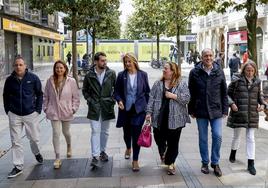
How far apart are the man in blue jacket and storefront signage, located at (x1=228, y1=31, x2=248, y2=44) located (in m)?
30.9

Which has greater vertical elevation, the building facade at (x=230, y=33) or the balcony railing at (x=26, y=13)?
the balcony railing at (x=26, y=13)

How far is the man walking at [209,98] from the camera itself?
6.08 meters

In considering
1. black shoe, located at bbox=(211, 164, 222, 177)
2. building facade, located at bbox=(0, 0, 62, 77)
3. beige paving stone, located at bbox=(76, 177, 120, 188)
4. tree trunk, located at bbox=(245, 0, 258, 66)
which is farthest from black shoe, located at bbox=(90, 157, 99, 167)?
building facade, located at bbox=(0, 0, 62, 77)

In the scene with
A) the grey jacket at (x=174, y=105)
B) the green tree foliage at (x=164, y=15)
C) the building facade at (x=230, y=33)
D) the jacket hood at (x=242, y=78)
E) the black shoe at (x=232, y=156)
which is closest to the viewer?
the grey jacket at (x=174, y=105)

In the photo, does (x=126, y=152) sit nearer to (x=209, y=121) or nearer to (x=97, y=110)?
(x=97, y=110)

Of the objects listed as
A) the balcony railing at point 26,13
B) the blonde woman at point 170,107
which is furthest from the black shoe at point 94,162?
Result: the balcony railing at point 26,13

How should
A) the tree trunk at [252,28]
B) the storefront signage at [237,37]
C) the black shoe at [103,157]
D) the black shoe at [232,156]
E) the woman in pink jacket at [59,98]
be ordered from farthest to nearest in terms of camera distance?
the storefront signage at [237,37]
the tree trunk at [252,28]
the black shoe at [103,157]
the black shoe at [232,156]
the woman in pink jacket at [59,98]

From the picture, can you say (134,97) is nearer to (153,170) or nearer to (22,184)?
(153,170)

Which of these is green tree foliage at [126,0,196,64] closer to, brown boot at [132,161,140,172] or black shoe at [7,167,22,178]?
brown boot at [132,161,140,172]

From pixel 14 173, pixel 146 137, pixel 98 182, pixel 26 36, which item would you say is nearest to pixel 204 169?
pixel 146 137

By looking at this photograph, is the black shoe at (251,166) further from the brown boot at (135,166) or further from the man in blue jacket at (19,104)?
the man in blue jacket at (19,104)

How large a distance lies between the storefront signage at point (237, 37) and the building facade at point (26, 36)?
1557 centimetres

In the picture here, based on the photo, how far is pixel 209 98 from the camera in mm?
6094

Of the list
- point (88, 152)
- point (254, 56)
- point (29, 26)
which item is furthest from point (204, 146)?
point (29, 26)
